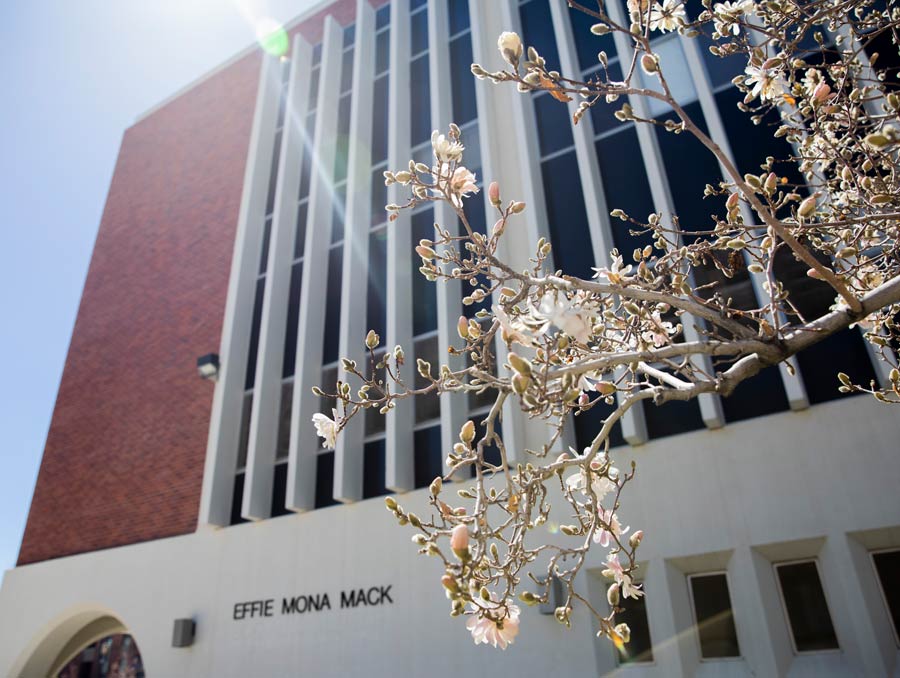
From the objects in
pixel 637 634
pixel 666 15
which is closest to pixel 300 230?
pixel 637 634

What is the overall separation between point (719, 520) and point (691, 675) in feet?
4.96

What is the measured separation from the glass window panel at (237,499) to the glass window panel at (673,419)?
6.31 m

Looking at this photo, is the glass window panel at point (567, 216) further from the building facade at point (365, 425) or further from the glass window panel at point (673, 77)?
the glass window panel at point (673, 77)

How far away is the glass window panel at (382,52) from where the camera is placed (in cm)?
1249

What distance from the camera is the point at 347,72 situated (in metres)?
13.1

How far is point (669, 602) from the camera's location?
662 cm

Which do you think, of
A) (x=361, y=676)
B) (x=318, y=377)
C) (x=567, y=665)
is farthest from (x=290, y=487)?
(x=567, y=665)

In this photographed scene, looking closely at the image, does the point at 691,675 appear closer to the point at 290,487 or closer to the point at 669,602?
the point at 669,602

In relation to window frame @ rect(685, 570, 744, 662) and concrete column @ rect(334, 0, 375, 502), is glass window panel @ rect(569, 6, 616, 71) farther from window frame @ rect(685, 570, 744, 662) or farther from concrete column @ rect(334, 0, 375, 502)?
window frame @ rect(685, 570, 744, 662)

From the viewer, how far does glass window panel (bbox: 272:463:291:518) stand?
981 cm

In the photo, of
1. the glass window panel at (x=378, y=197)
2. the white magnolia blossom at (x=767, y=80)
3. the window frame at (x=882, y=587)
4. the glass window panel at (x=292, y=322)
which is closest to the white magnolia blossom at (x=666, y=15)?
the white magnolia blossom at (x=767, y=80)

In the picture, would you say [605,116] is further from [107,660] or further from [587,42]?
[107,660]

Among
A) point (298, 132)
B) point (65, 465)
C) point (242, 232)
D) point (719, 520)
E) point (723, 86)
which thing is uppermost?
point (298, 132)

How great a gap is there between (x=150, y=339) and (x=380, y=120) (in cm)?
618
